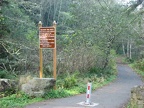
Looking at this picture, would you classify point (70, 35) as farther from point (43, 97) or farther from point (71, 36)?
point (43, 97)

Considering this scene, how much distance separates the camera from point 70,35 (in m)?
25.9

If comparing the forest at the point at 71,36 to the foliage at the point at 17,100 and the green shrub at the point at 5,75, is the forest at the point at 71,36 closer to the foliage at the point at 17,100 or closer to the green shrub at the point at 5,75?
the green shrub at the point at 5,75

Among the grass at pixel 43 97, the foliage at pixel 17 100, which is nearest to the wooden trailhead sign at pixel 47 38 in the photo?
the grass at pixel 43 97

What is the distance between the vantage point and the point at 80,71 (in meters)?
21.5

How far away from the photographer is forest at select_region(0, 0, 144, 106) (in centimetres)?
1786

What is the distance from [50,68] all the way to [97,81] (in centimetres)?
354

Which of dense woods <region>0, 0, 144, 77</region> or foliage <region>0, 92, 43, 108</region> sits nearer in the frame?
foliage <region>0, 92, 43, 108</region>

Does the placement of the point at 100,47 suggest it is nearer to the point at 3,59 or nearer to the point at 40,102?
the point at 3,59

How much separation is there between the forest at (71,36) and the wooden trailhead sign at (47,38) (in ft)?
4.97

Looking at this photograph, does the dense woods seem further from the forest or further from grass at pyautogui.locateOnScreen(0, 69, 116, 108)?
grass at pyautogui.locateOnScreen(0, 69, 116, 108)

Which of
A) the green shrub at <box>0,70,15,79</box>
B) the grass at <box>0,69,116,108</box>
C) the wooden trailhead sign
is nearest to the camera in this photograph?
the grass at <box>0,69,116,108</box>

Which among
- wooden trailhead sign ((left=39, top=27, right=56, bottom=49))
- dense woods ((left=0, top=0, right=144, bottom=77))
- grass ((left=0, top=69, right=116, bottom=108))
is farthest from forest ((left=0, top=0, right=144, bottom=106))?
grass ((left=0, top=69, right=116, bottom=108))

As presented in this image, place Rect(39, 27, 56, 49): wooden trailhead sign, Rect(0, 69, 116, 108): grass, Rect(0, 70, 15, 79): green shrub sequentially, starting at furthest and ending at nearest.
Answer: Rect(0, 70, 15, 79): green shrub → Rect(39, 27, 56, 49): wooden trailhead sign → Rect(0, 69, 116, 108): grass

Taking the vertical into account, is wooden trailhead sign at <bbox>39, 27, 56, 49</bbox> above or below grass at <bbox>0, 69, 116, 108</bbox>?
above
